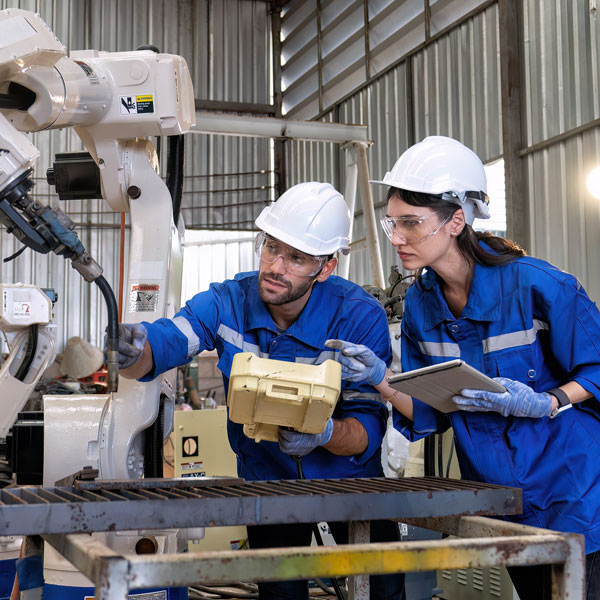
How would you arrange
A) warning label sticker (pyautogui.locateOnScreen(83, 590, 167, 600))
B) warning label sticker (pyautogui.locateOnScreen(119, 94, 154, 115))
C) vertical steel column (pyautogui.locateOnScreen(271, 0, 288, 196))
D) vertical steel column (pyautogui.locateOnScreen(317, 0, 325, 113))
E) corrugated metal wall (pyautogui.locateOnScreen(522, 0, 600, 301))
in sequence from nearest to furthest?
1. warning label sticker (pyautogui.locateOnScreen(83, 590, 167, 600))
2. warning label sticker (pyautogui.locateOnScreen(119, 94, 154, 115))
3. corrugated metal wall (pyautogui.locateOnScreen(522, 0, 600, 301))
4. vertical steel column (pyautogui.locateOnScreen(317, 0, 325, 113))
5. vertical steel column (pyautogui.locateOnScreen(271, 0, 288, 196))

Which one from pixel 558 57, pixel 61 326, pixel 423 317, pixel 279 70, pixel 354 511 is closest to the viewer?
pixel 354 511

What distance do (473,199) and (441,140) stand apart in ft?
0.52

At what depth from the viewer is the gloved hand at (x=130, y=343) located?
5.40 feet

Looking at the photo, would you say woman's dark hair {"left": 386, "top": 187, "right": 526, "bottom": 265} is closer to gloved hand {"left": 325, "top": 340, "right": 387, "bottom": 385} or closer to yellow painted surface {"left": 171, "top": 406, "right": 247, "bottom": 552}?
gloved hand {"left": 325, "top": 340, "right": 387, "bottom": 385}

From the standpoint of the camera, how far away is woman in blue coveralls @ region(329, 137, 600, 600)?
149cm

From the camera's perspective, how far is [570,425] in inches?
60.1

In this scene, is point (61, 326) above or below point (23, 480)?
above

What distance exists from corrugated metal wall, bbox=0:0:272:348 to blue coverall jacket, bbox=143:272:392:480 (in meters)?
8.01

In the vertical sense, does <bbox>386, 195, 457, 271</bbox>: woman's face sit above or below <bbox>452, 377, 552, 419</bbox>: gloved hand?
above

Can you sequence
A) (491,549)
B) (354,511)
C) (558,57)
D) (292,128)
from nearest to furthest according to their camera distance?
(491,549)
(354,511)
(292,128)
(558,57)

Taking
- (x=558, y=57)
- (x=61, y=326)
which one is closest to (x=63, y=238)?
(x=558, y=57)

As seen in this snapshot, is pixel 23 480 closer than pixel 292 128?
Yes

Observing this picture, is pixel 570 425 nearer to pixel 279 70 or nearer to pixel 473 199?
pixel 473 199

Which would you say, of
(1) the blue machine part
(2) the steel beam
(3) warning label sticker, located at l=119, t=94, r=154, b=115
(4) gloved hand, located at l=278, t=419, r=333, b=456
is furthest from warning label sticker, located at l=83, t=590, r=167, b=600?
(2) the steel beam
